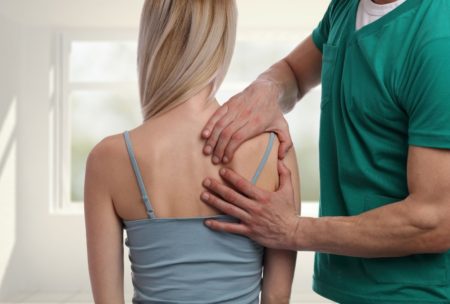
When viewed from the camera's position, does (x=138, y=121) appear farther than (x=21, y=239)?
Yes

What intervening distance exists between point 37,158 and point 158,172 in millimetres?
5200

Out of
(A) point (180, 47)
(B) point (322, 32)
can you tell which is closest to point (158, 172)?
(A) point (180, 47)

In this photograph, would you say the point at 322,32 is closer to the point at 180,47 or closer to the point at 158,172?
the point at 180,47

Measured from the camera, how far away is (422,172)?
1.20 m

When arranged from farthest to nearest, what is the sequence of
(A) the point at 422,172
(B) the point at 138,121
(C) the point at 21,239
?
(B) the point at 138,121 → (C) the point at 21,239 → (A) the point at 422,172

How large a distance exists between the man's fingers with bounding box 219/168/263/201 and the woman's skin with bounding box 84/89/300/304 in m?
0.03

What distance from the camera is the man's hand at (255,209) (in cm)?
132

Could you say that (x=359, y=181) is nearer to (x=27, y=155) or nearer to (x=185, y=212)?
(x=185, y=212)

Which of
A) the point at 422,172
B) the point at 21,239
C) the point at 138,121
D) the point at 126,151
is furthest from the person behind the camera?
the point at 138,121

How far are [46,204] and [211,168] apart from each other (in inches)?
205

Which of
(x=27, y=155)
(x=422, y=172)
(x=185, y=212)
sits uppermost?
(x=422, y=172)

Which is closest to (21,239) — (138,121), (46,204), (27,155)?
(46,204)

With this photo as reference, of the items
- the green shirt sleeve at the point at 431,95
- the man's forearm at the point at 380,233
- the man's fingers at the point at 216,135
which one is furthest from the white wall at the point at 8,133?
the green shirt sleeve at the point at 431,95

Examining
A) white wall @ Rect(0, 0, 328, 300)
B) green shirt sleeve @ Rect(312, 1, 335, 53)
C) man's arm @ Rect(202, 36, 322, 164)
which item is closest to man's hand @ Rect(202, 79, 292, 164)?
man's arm @ Rect(202, 36, 322, 164)
